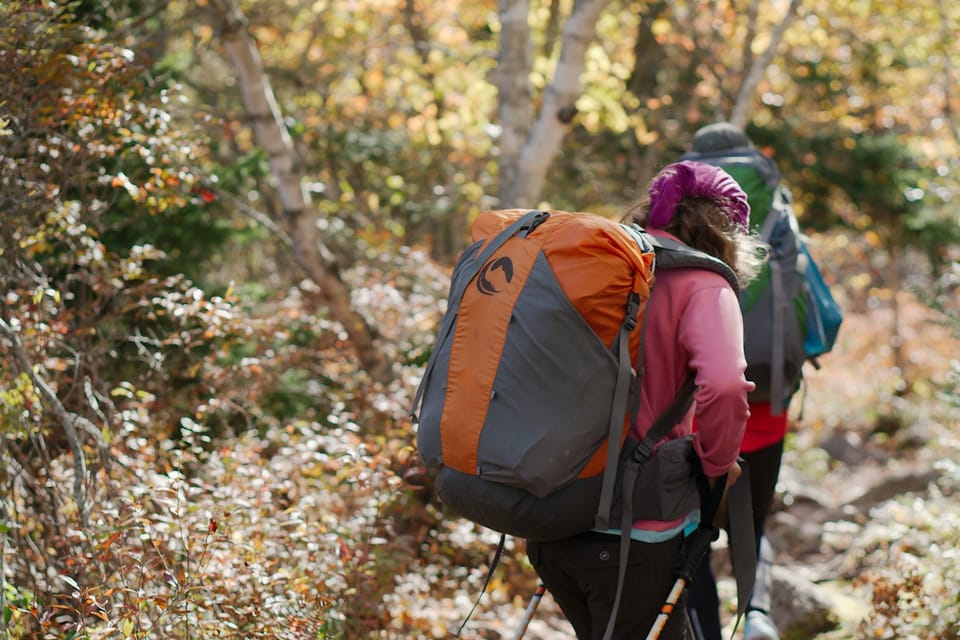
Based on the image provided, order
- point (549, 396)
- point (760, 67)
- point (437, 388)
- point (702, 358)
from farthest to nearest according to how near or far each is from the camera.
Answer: point (760, 67)
point (437, 388)
point (702, 358)
point (549, 396)

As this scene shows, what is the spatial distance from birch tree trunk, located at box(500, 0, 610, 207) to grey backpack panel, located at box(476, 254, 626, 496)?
11.0 feet

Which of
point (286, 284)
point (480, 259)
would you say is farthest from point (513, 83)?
point (480, 259)

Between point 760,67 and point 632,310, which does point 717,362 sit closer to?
point 632,310

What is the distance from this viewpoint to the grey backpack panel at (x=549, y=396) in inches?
97.5

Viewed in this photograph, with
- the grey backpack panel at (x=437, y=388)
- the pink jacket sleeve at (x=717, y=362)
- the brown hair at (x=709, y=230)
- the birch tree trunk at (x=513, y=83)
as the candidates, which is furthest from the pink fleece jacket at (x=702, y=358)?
the birch tree trunk at (x=513, y=83)

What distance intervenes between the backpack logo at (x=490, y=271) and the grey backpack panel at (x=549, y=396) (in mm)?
119

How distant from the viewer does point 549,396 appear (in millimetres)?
2496

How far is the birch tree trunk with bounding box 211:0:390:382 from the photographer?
5.28 meters

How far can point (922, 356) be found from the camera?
44.3ft

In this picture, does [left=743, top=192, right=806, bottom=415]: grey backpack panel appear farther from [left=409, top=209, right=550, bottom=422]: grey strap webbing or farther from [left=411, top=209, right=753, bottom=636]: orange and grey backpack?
[left=409, top=209, right=550, bottom=422]: grey strap webbing

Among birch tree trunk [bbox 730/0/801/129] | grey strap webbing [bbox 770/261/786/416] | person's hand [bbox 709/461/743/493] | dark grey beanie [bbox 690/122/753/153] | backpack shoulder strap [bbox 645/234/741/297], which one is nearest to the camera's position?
backpack shoulder strap [bbox 645/234/741/297]

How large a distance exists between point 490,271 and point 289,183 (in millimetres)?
3268

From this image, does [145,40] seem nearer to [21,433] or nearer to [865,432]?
[21,433]

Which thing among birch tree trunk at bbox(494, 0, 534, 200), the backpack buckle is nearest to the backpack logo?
the backpack buckle
